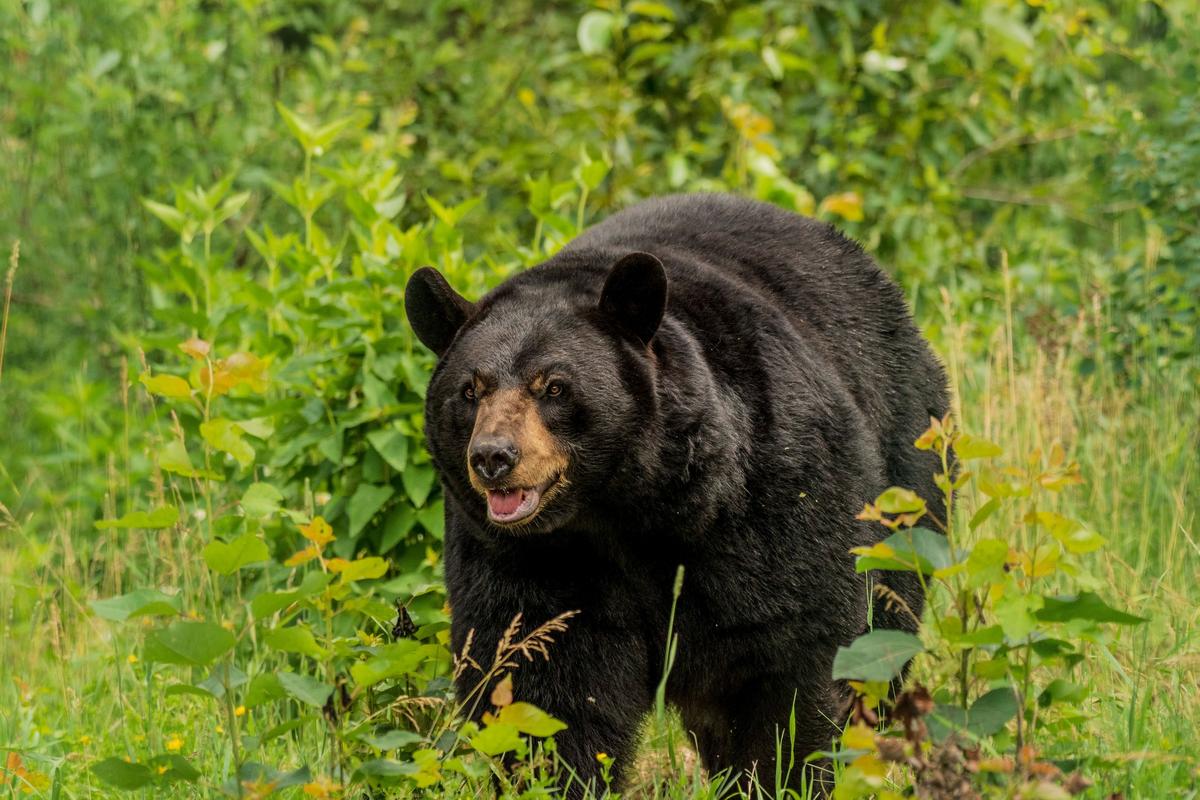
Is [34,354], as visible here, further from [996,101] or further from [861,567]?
[861,567]

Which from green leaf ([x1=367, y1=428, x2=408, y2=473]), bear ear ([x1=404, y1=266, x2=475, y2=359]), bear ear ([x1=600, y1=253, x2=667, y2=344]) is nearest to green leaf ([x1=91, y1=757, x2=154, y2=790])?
bear ear ([x1=404, y1=266, x2=475, y2=359])

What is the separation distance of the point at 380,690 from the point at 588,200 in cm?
417

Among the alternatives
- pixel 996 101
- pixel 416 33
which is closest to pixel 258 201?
pixel 416 33

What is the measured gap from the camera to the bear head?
3.54 metres

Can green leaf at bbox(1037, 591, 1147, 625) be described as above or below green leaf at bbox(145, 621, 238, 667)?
below

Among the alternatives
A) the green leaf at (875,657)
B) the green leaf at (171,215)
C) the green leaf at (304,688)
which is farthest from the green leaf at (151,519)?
the green leaf at (171,215)

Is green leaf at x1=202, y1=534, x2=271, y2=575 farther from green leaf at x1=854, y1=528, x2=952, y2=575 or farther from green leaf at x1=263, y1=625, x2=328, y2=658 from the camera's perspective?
green leaf at x1=854, y1=528, x2=952, y2=575

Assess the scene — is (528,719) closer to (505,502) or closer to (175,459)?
(505,502)

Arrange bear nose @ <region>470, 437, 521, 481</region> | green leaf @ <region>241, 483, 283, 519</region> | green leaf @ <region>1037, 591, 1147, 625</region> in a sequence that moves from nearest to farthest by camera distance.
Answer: green leaf @ <region>1037, 591, 1147, 625</region>
bear nose @ <region>470, 437, 521, 481</region>
green leaf @ <region>241, 483, 283, 519</region>

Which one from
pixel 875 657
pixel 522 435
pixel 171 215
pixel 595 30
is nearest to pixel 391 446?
pixel 171 215

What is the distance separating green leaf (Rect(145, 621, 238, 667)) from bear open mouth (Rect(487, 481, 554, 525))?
84cm

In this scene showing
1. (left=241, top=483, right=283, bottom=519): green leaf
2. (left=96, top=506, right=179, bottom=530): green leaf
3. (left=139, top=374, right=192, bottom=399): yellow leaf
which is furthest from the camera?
(left=241, top=483, right=283, bottom=519): green leaf

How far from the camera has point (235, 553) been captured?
9.48 feet

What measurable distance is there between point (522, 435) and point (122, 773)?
1.12 meters
